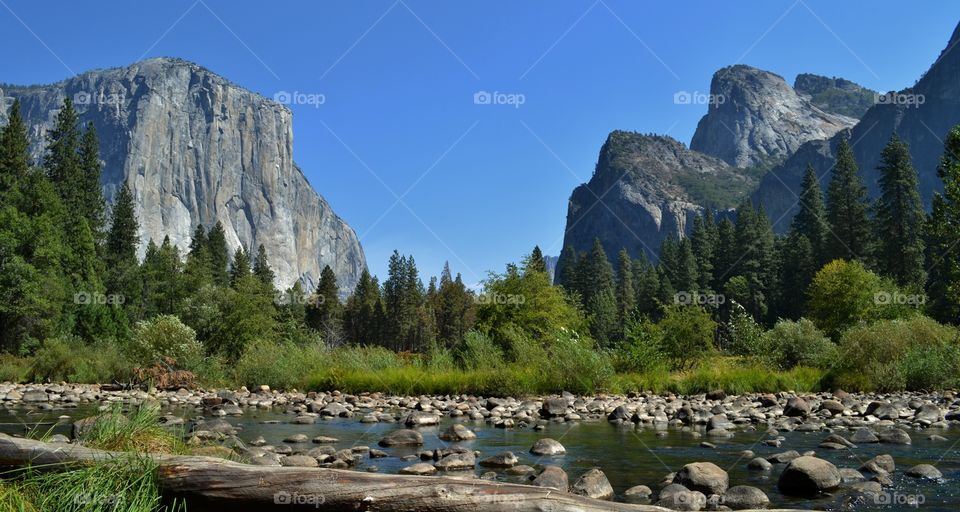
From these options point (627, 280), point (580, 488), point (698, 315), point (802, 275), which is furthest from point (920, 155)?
point (580, 488)

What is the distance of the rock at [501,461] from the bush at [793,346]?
791 inches

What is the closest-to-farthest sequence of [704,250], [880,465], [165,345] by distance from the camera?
[880,465]
[165,345]
[704,250]

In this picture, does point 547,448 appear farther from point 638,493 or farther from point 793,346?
point 793,346

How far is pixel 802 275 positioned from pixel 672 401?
54.3 m

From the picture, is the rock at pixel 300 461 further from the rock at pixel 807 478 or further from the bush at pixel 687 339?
the bush at pixel 687 339

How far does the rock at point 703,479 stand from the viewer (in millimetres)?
7531

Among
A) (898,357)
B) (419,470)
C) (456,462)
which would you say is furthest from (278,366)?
(898,357)

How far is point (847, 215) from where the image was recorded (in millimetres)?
62469

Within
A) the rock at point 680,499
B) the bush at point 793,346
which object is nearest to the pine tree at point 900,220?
the bush at point 793,346

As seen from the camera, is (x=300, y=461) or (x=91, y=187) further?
(x=91, y=187)

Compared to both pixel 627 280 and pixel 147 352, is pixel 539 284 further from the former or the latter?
pixel 627 280

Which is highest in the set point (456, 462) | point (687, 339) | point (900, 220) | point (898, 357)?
point (900, 220)

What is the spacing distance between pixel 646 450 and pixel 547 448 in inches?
65.5

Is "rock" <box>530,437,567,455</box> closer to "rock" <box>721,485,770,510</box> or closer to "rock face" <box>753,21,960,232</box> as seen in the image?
"rock" <box>721,485,770,510</box>
